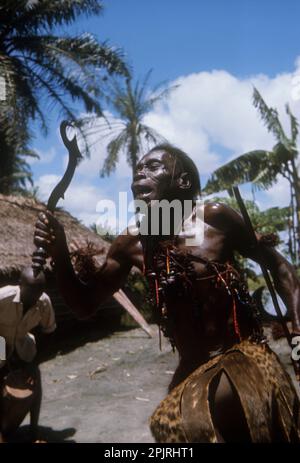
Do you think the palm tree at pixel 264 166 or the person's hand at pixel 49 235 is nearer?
the person's hand at pixel 49 235

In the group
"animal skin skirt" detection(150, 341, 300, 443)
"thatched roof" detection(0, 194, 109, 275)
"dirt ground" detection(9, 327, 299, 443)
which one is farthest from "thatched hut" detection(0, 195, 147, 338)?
"animal skin skirt" detection(150, 341, 300, 443)

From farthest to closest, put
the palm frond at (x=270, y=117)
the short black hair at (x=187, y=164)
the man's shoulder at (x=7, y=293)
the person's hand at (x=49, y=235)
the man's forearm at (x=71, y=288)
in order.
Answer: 1. the palm frond at (x=270, y=117)
2. the man's shoulder at (x=7, y=293)
3. the short black hair at (x=187, y=164)
4. the man's forearm at (x=71, y=288)
5. the person's hand at (x=49, y=235)

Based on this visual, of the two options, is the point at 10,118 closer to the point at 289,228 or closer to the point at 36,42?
the point at 36,42

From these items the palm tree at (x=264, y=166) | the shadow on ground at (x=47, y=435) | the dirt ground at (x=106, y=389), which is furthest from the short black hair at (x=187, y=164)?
the palm tree at (x=264, y=166)

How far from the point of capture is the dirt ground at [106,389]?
15.2 ft

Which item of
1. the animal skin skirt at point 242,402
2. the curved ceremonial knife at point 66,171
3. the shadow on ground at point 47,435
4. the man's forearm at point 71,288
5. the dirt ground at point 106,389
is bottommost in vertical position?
the dirt ground at point 106,389

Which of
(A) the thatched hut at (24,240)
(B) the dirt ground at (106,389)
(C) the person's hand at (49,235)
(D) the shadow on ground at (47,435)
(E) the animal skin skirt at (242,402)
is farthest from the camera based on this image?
(A) the thatched hut at (24,240)

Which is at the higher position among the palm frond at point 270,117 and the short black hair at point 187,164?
the palm frond at point 270,117

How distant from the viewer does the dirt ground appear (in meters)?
4.62

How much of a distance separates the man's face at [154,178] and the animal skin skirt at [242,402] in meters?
0.78

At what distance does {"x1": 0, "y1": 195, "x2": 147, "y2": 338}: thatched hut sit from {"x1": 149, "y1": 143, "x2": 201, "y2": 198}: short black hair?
16.2ft

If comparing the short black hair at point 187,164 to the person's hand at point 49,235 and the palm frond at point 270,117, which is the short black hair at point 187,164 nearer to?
the person's hand at point 49,235

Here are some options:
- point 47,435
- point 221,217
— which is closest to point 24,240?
point 47,435

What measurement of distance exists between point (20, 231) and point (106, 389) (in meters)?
4.45
